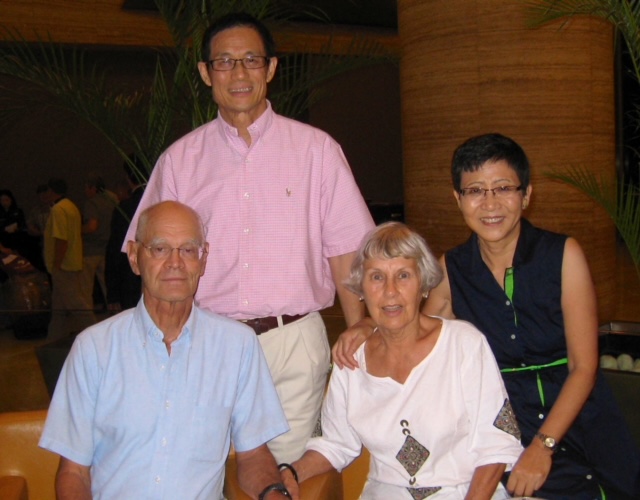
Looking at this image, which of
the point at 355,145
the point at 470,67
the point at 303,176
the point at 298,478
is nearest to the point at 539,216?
the point at 470,67

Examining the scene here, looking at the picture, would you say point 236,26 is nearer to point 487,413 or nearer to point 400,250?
point 400,250

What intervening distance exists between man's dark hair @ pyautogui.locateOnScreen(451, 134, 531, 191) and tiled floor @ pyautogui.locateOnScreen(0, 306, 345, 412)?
3717mm

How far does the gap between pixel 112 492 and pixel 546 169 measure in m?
4.18

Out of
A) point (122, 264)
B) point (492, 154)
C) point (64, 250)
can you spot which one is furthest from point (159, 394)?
point (64, 250)

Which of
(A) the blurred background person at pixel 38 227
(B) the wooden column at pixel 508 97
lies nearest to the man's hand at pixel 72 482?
(B) the wooden column at pixel 508 97

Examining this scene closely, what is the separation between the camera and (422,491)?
2201 mm

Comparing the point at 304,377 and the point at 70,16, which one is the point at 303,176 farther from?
the point at 70,16

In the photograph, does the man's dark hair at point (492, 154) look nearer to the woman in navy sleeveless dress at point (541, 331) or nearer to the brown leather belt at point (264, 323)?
the woman in navy sleeveless dress at point (541, 331)

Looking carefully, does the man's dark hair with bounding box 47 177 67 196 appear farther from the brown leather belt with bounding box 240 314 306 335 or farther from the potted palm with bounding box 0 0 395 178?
the brown leather belt with bounding box 240 314 306 335

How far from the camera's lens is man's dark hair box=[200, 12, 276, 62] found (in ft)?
8.70

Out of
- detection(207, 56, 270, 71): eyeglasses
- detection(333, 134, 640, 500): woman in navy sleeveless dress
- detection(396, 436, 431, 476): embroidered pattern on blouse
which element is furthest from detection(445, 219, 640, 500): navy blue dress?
detection(207, 56, 270, 71): eyeglasses

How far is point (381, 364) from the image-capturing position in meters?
2.28

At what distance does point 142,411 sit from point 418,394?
0.73 m

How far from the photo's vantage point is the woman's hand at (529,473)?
2170mm
